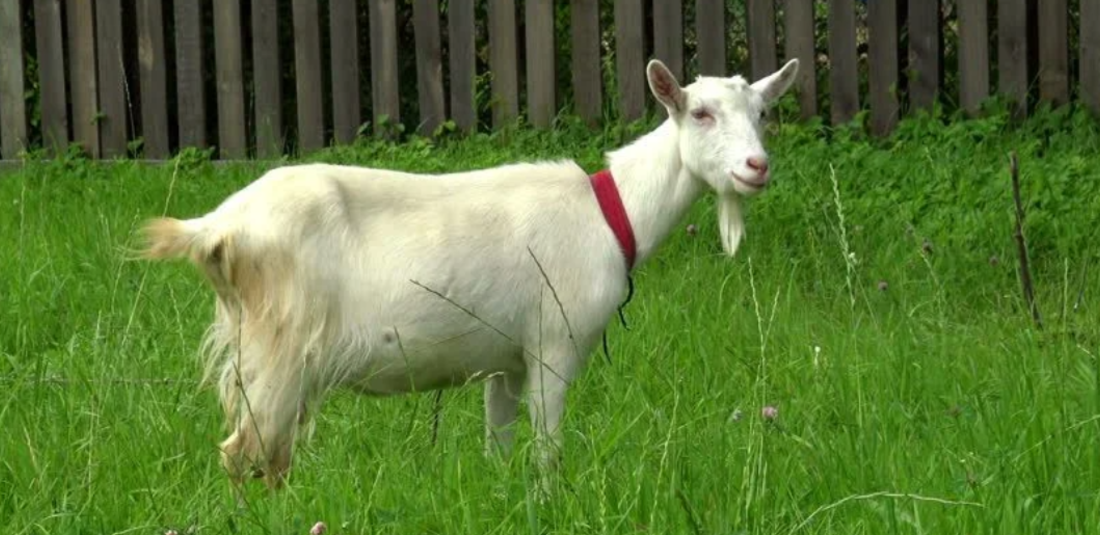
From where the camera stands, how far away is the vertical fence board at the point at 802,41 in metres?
9.73

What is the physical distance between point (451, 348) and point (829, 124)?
17.2 feet

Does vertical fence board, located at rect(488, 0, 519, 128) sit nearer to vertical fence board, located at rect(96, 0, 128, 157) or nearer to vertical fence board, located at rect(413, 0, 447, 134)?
vertical fence board, located at rect(413, 0, 447, 134)

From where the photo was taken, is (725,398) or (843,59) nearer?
(725,398)

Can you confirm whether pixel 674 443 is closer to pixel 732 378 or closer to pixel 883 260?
pixel 732 378

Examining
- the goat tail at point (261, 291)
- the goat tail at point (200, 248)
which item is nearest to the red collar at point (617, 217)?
the goat tail at point (261, 291)

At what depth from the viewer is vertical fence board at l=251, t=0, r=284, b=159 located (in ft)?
35.4

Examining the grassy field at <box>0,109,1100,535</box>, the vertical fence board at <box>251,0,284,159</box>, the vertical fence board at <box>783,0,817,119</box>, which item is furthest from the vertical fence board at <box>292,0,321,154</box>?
the vertical fence board at <box>783,0,817,119</box>

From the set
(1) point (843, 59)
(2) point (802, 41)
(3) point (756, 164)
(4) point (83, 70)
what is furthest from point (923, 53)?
(4) point (83, 70)

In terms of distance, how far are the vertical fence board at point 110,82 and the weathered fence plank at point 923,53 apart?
14.2 ft

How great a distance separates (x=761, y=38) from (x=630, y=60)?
0.68m

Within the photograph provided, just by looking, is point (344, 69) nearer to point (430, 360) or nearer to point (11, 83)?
point (11, 83)

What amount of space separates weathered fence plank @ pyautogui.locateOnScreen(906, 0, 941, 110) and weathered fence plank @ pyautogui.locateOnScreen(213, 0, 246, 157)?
141 inches

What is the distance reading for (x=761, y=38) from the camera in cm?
980

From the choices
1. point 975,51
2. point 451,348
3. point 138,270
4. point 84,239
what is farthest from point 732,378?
point 975,51
